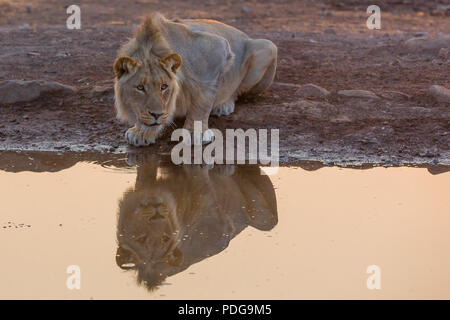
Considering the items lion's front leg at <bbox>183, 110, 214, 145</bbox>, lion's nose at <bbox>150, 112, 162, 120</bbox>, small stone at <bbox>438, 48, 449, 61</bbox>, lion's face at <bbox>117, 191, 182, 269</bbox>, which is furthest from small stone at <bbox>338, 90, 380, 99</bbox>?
lion's face at <bbox>117, 191, 182, 269</bbox>

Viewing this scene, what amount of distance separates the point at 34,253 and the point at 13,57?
5251 millimetres

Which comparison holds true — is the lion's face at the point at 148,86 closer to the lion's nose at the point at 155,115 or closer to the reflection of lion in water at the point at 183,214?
the lion's nose at the point at 155,115

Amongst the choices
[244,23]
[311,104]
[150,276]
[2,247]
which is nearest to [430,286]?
[150,276]

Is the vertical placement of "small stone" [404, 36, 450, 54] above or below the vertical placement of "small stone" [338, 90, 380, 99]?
above

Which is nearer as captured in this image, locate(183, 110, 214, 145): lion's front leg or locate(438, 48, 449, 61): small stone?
locate(183, 110, 214, 145): lion's front leg

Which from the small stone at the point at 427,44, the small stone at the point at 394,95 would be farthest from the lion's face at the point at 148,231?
the small stone at the point at 427,44

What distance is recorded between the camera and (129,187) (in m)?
6.07

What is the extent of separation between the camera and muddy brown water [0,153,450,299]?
4402 mm

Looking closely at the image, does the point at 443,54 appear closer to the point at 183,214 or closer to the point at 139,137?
the point at 139,137

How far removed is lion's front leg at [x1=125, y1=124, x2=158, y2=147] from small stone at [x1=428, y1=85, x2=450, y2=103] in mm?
2835

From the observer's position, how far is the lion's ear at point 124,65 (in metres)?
6.28

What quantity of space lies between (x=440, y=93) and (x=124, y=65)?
3.34 m

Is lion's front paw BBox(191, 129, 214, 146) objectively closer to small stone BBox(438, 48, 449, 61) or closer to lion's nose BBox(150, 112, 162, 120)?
lion's nose BBox(150, 112, 162, 120)

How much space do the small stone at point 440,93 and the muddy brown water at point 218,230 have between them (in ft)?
5.56
